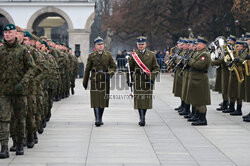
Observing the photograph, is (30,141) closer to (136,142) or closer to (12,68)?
(12,68)

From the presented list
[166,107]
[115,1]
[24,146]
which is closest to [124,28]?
[115,1]

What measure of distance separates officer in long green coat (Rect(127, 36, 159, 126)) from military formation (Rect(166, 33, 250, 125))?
89 cm

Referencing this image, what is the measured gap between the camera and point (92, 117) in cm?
1455

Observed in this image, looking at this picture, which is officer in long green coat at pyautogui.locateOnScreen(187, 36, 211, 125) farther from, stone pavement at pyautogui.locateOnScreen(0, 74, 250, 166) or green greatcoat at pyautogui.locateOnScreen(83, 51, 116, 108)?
green greatcoat at pyautogui.locateOnScreen(83, 51, 116, 108)

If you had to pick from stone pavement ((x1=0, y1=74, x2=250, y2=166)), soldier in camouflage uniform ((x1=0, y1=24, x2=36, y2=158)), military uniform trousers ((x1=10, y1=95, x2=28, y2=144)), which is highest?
soldier in camouflage uniform ((x1=0, y1=24, x2=36, y2=158))

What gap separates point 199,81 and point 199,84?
67 millimetres

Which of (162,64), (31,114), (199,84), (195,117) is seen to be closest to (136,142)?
(31,114)

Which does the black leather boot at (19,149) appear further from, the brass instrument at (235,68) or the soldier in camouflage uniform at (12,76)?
the brass instrument at (235,68)

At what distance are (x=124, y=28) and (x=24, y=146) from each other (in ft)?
140

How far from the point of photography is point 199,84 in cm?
1305

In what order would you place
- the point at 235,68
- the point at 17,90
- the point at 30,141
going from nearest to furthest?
1. the point at 17,90
2. the point at 30,141
3. the point at 235,68

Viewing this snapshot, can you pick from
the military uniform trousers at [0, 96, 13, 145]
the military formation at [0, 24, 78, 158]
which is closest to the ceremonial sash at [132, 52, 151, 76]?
the military formation at [0, 24, 78, 158]

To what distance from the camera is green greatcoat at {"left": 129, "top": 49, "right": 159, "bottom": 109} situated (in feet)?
42.3

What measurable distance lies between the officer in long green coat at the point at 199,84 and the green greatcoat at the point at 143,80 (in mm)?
852
